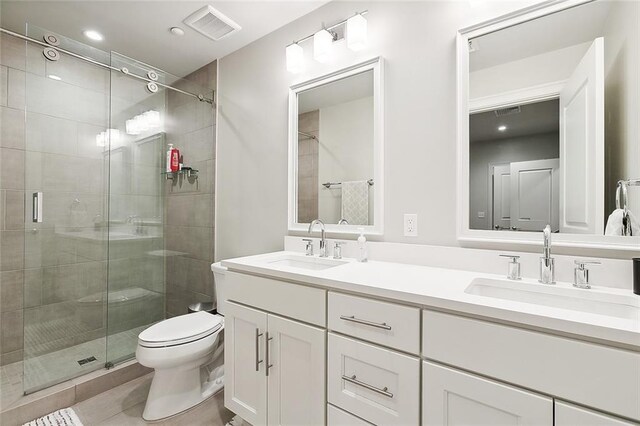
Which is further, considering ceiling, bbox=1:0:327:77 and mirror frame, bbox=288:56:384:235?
ceiling, bbox=1:0:327:77

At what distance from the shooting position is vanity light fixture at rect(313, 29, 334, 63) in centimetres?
171

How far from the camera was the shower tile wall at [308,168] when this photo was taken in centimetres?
Answer: 189

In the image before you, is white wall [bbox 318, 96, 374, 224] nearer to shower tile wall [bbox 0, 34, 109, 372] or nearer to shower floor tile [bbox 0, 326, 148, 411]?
shower tile wall [bbox 0, 34, 109, 372]

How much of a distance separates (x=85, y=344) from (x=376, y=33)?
2836 mm

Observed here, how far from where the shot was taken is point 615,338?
67 centimetres

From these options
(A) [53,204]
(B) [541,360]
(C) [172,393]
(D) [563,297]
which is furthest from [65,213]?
(D) [563,297]

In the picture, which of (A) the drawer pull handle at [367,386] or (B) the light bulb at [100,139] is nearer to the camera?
(A) the drawer pull handle at [367,386]

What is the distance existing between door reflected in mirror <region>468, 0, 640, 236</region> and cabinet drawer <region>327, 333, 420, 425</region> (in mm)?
733

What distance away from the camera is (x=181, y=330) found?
1722 mm

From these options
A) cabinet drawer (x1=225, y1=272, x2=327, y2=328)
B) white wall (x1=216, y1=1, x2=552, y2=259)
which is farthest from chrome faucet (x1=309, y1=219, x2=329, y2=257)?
cabinet drawer (x1=225, y1=272, x2=327, y2=328)

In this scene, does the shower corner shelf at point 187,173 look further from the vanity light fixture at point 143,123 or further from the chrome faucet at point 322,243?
the chrome faucet at point 322,243

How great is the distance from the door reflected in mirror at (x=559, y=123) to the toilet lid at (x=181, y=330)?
159 cm

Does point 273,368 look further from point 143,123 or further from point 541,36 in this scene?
point 143,123

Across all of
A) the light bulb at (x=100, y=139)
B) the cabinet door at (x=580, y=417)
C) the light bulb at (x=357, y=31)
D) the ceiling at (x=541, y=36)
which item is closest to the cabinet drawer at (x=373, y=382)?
the cabinet door at (x=580, y=417)
